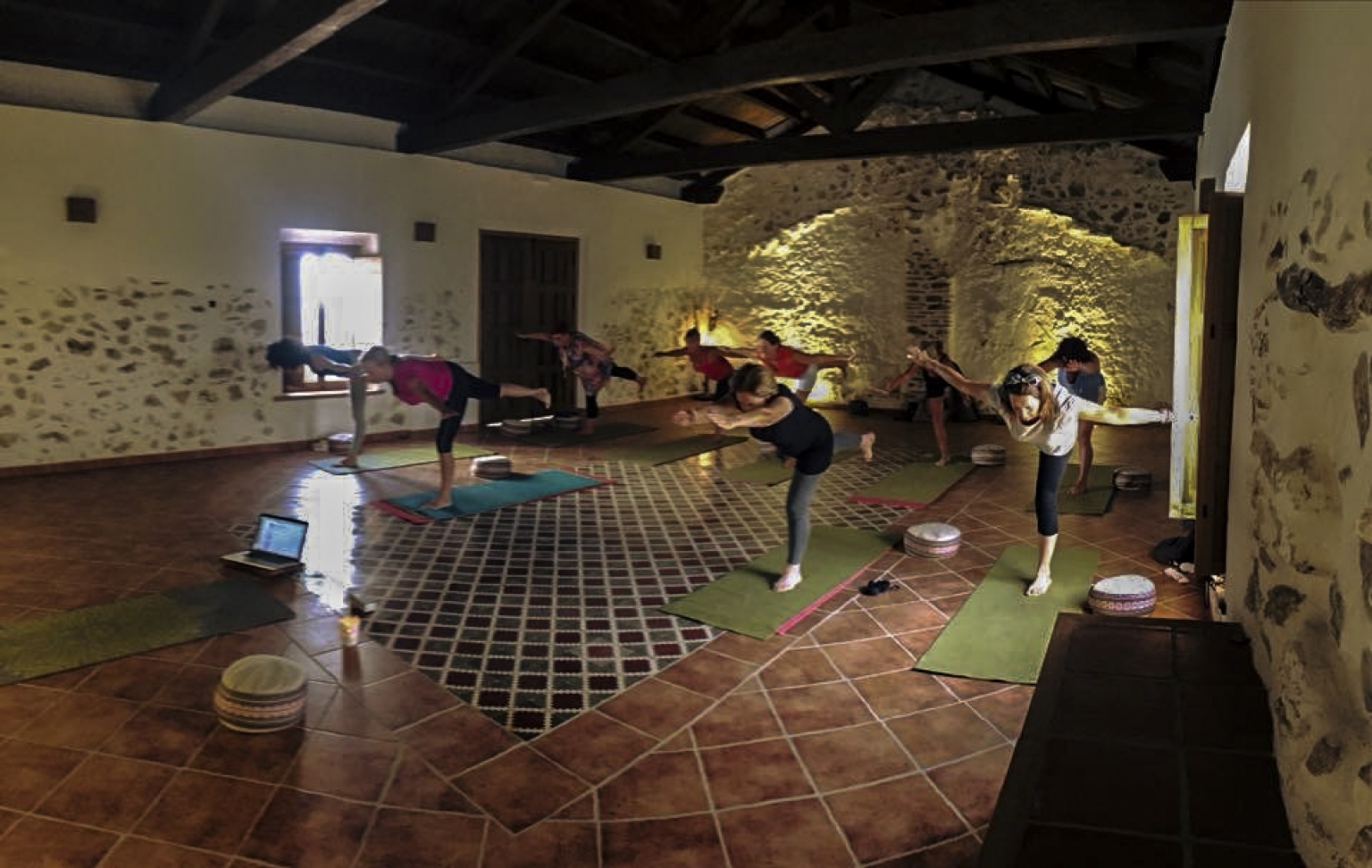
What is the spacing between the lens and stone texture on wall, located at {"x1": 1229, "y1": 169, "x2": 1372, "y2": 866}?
151cm

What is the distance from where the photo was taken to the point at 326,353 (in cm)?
810

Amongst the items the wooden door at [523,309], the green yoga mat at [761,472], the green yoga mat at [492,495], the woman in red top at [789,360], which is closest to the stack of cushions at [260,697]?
the green yoga mat at [492,495]

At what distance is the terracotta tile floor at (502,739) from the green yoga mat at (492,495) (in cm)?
66

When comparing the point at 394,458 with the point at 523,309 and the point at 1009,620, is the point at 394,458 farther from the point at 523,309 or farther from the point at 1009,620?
the point at 1009,620

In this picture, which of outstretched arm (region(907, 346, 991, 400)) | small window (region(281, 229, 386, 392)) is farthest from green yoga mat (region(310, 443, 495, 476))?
outstretched arm (region(907, 346, 991, 400))

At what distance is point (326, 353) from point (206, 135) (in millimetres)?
2042

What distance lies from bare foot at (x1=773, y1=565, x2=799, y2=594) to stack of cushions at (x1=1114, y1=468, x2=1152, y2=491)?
149 inches

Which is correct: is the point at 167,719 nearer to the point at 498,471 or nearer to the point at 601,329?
the point at 498,471

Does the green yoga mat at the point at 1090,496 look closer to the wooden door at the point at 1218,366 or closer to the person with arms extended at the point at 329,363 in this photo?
the wooden door at the point at 1218,366

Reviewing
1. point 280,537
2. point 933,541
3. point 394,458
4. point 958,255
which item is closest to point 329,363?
point 394,458

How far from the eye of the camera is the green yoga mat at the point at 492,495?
20.8ft

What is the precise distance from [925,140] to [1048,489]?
223 inches

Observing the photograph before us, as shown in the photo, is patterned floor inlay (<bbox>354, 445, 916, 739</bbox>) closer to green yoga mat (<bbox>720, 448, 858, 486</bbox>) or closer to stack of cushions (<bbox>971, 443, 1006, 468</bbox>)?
green yoga mat (<bbox>720, 448, 858, 486</bbox>)

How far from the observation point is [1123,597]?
438 centimetres
